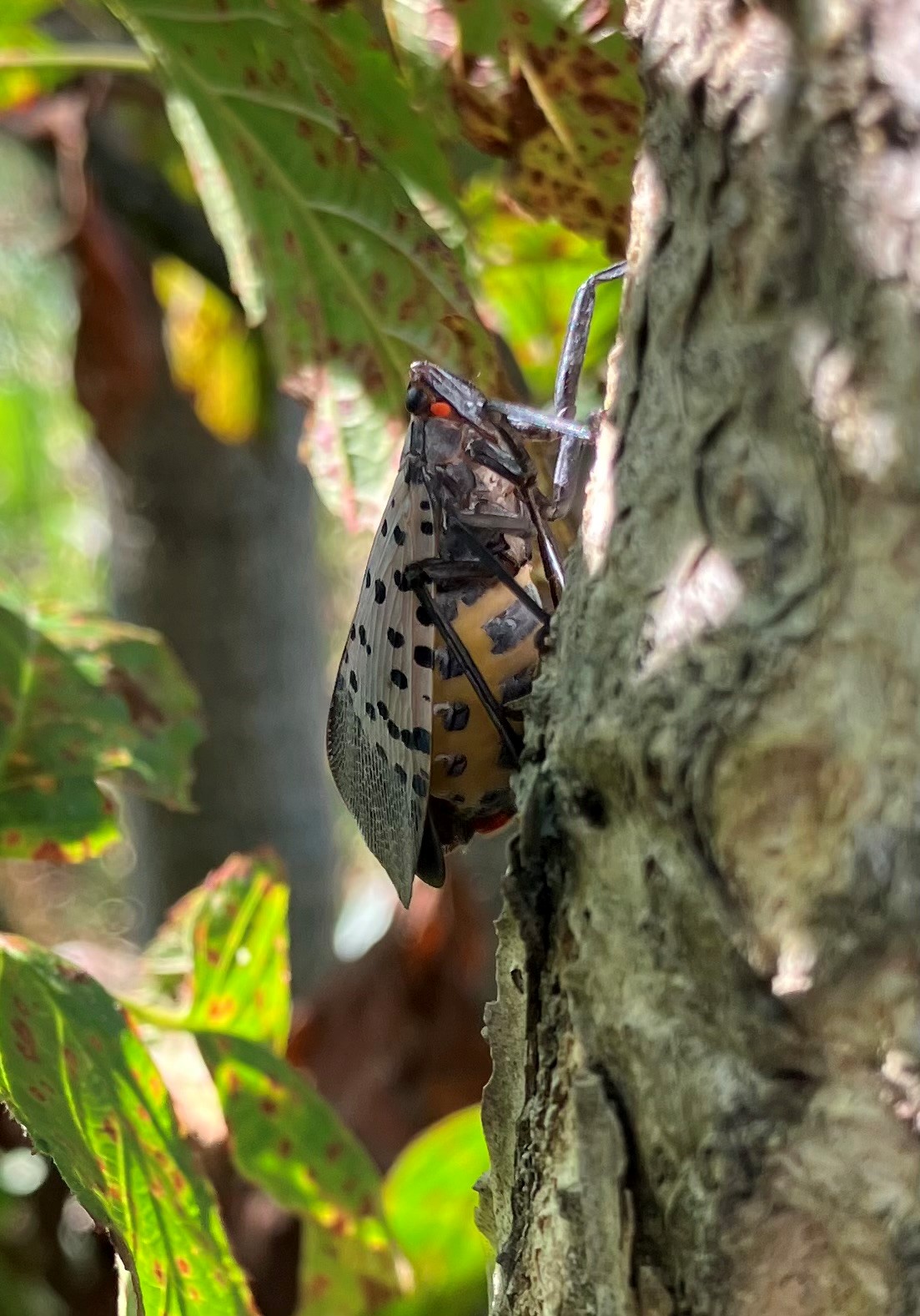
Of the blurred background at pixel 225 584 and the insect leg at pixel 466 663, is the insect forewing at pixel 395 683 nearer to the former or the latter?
the insect leg at pixel 466 663

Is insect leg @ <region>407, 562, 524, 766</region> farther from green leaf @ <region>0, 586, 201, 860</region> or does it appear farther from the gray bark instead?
the gray bark

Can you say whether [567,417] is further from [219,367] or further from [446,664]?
[219,367]

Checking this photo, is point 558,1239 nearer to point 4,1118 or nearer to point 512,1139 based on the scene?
point 512,1139

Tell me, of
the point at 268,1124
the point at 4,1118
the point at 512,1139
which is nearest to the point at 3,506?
the point at 4,1118

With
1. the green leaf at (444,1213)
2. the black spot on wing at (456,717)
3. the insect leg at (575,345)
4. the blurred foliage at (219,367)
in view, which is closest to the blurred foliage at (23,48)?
the blurred foliage at (219,367)

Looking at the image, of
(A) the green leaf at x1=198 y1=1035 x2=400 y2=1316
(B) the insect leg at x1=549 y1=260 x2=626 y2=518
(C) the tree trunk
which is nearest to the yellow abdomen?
(B) the insect leg at x1=549 y1=260 x2=626 y2=518

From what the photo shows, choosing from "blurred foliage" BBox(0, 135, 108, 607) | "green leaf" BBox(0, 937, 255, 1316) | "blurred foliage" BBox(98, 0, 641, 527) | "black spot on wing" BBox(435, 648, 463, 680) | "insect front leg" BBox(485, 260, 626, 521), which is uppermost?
"blurred foliage" BBox(98, 0, 641, 527)
